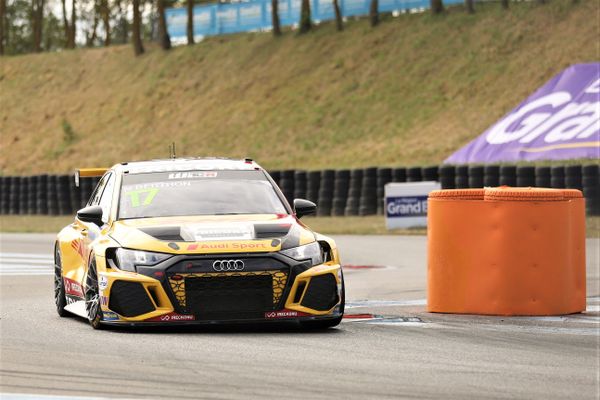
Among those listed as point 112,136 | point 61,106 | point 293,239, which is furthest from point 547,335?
point 61,106

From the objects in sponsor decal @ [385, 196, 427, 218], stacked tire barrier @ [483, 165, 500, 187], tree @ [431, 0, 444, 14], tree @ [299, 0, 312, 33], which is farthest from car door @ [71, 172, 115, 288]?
tree @ [299, 0, 312, 33]

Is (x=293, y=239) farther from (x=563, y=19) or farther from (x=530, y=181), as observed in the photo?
(x=563, y=19)

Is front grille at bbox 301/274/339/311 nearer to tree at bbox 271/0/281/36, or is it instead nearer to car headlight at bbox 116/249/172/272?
car headlight at bbox 116/249/172/272

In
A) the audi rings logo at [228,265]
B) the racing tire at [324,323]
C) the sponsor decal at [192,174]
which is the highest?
the sponsor decal at [192,174]

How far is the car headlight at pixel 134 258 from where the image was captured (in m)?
9.70

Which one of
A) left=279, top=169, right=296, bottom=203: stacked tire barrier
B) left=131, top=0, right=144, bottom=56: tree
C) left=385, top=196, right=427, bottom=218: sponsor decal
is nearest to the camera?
left=385, top=196, right=427, bottom=218: sponsor decal

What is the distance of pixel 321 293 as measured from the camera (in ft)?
32.7

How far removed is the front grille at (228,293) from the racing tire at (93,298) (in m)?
0.72

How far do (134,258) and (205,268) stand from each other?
1.78ft

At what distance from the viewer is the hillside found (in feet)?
143

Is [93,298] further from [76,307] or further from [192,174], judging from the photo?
[192,174]

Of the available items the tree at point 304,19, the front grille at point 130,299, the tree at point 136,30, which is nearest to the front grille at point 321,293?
the front grille at point 130,299

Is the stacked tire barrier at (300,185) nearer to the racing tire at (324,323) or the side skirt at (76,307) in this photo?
the side skirt at (76,307)

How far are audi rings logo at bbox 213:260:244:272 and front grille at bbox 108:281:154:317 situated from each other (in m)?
0.55
